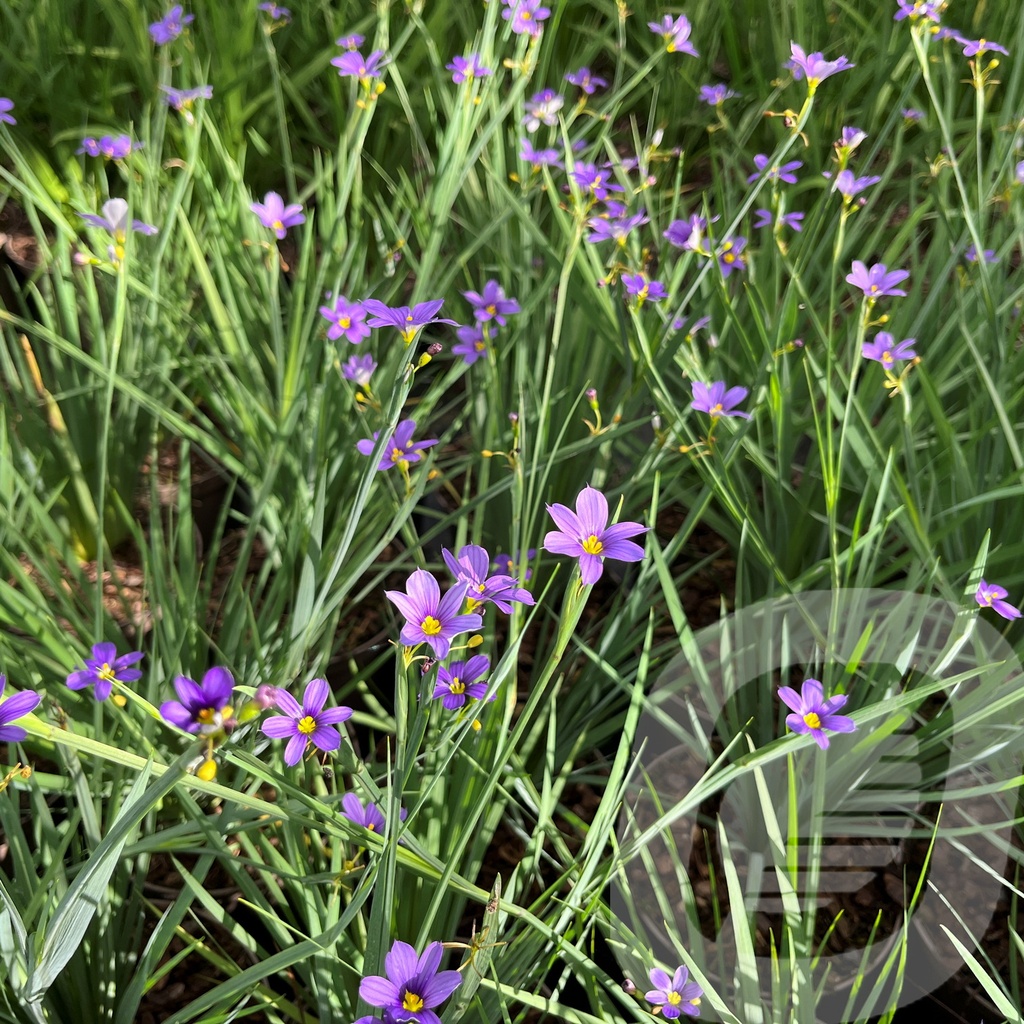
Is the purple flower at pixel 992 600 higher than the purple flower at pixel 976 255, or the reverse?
the purple flower at pixel 976 255

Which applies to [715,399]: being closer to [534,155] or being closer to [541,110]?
[534,155]

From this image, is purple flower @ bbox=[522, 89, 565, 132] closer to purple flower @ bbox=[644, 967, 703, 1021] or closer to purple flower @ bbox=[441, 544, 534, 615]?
purple flower @ bbox=[441, 544, 534, 615]

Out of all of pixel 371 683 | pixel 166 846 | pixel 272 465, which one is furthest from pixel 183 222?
pixel 166 846

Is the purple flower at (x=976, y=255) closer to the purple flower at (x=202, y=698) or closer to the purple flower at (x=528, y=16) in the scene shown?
the purple flower at (x=528, y=16)

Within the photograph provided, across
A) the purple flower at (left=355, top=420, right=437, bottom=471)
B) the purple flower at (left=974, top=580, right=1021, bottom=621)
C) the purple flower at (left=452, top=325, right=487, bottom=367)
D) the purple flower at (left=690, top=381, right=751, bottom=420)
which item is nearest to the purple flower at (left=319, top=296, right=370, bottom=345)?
the purple flower at (left=452, top=325, right=487, bottom=367)

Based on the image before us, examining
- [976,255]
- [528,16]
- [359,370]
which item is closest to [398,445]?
[359,370]

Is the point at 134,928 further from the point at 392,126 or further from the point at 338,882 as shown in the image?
the point at 392,126

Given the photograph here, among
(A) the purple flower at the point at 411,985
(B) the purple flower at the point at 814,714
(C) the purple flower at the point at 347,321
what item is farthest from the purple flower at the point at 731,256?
(A) the purple flower at the point at 411,985
